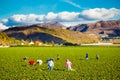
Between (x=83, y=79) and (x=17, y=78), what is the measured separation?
782 centimetres

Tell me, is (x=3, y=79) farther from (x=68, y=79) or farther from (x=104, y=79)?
(x=104, y=79)

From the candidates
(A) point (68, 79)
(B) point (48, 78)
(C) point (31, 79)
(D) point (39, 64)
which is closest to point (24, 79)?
(C) point (31, 79)

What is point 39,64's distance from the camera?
143ft

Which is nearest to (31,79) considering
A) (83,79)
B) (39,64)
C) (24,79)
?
(24,79)

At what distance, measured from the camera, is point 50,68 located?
119ft

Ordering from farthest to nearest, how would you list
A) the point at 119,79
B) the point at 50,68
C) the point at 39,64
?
the point at 39,64 → the point at 50,68 → the point at 119,79

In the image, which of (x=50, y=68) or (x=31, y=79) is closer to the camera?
(x=31, y=79)

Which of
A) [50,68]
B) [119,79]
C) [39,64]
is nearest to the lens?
[119,79]

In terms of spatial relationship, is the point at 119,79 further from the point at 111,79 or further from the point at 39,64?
the point at 39,64

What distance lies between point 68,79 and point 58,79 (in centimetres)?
115

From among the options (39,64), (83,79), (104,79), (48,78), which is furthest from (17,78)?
(39,64)

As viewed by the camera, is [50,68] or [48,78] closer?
[48,78]

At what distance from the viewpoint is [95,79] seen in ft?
89.4

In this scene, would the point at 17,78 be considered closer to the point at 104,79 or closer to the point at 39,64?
the point at 104,79
